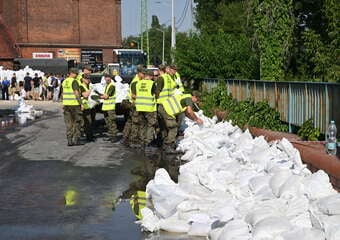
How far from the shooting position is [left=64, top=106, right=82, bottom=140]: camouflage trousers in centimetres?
1455

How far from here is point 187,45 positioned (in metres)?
25.2

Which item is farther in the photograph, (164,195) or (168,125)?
(168,125)

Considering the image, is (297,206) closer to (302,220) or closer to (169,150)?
(302,220)

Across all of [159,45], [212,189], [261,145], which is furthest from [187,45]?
[159,45]

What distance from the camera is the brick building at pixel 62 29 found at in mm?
63500

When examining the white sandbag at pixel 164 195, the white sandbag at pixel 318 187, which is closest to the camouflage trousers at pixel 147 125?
the white sandbag at pixel 164 195

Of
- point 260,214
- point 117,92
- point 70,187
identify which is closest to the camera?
point 260,214

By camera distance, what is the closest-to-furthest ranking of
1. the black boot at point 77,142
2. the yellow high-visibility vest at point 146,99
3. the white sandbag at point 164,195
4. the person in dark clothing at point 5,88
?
the white sandbag at point 164,195, the yellow high-visibility vest at point 146,99, the black boot at point 77,142, the person in dark clothing at point 5,88

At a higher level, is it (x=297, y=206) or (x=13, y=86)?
(x=13, y=86)

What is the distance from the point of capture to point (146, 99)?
14.0 m

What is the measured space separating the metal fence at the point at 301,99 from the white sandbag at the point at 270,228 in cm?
468

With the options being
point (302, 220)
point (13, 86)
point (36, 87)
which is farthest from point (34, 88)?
point (302, 220)

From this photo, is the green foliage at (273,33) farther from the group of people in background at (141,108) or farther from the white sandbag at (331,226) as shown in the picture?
the white sandbag at (331,226)

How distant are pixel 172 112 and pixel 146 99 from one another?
1.19m
